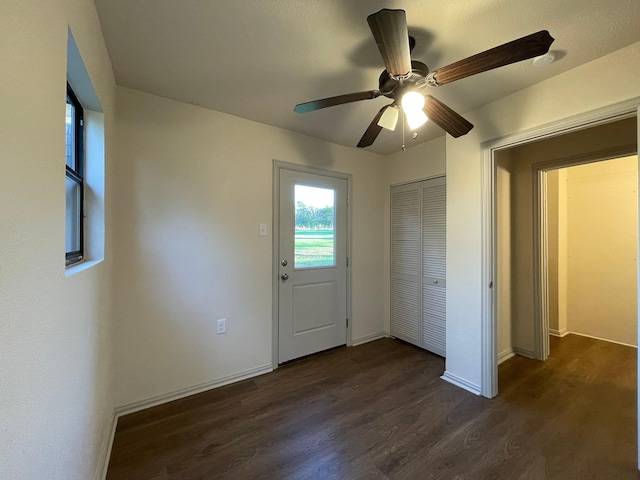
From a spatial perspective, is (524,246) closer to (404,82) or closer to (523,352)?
(523,352)

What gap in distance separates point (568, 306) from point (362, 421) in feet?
11.3

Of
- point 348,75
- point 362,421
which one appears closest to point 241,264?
point 362,421

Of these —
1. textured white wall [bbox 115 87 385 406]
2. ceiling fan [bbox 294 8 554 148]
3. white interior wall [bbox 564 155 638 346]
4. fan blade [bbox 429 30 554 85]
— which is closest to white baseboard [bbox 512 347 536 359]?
white interior wall [bbox 564 155 638 346]

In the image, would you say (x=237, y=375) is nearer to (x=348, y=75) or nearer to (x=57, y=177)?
(x=57, y=177)

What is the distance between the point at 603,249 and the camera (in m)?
3.27

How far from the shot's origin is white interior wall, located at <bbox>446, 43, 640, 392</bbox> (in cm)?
168

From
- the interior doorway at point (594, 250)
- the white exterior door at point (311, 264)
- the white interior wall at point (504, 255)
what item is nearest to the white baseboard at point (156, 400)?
the white exterior door at point (311, 264)

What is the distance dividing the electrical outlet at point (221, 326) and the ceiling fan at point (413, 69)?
1798 mm

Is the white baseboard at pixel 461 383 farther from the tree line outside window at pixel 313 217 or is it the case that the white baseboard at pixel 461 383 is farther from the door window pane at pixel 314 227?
the tree line outside window at pixel 313 217

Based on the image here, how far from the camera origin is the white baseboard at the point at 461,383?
7.24 ft

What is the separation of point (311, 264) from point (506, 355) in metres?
2.28

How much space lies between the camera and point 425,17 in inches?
51.6

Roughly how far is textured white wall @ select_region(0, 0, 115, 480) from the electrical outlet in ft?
3.89

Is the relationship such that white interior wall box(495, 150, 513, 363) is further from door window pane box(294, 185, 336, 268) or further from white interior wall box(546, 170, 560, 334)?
door window pane box(294, 185, 336, 268)
